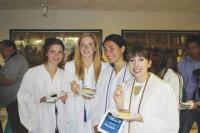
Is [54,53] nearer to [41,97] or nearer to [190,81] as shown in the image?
[41,97]

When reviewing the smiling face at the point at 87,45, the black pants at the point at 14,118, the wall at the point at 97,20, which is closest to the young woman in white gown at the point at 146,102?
the smiling face at the point at 87,45

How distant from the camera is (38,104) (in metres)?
2.83

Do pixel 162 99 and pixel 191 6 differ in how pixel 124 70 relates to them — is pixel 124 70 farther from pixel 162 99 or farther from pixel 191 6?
pixel 191 6

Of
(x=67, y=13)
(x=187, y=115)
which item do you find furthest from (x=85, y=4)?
(x=187, y=115)

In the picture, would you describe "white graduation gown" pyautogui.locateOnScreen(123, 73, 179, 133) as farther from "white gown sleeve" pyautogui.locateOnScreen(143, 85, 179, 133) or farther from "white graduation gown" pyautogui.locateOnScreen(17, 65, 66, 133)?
"white graduation gown" pyautogui.locateOnScreen(17, 65, 66, 133)

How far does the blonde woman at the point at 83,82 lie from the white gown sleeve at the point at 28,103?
0.33m

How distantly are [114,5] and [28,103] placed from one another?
4.93m

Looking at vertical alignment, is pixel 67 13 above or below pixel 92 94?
above

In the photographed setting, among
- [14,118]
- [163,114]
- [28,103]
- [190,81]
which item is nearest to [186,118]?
[190,81]

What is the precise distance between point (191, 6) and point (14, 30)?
15.0 feet

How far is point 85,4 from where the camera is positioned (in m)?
7.14

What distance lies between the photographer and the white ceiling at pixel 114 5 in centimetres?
681

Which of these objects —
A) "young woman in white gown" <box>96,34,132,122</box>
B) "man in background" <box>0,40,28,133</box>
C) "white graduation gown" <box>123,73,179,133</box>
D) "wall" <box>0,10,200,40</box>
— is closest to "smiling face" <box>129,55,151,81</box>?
"white graduation gown" <box>123,73,179,133</box>

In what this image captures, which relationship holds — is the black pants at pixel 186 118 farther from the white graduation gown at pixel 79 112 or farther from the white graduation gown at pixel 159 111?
the white graduation gown at pixel 159 111
